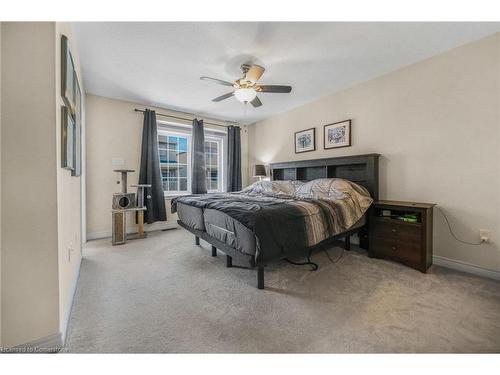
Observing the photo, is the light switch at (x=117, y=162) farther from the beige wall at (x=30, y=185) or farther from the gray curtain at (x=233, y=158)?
the beige wall at (x=30, y=185)

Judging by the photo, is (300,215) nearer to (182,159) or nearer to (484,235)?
(484,235)

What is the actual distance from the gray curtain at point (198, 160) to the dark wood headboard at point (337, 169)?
1.55 metres

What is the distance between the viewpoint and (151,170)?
3.88 metres

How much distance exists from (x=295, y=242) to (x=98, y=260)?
8.03ft

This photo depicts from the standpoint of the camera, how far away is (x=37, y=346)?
3.78 feet

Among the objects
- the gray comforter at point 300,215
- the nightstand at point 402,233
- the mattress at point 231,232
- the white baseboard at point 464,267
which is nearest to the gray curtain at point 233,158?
the gray comforter at point 300,215

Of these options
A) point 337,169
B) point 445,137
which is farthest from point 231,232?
point 445,137

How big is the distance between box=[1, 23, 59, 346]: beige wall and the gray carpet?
33 cm

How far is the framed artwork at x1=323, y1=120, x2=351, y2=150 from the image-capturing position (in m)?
3.22

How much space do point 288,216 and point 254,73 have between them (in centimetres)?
163

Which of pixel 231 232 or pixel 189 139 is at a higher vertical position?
pixel 189 139

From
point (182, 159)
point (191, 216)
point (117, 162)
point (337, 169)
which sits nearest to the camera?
point (191, 216)

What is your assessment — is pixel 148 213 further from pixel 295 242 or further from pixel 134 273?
pixel 295 242

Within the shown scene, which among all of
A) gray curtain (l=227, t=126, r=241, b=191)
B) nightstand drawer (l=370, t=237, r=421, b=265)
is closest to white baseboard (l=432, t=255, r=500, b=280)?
nightstand drawer (l=370, t=237, r=421, b=265)
